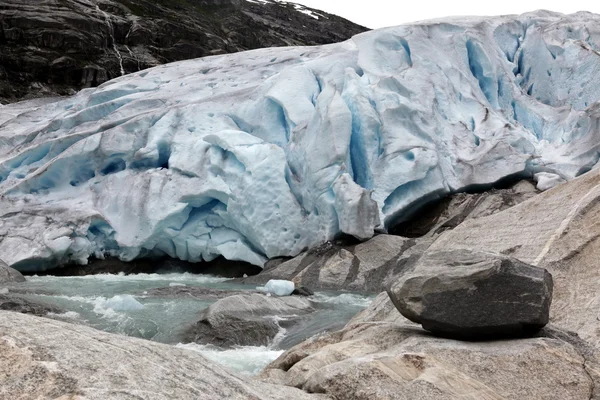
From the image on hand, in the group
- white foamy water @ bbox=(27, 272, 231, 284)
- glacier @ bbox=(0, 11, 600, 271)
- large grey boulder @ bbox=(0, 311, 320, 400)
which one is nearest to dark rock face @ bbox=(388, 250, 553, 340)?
large grey boulder @ bbox=(0, 311, 320, 400)

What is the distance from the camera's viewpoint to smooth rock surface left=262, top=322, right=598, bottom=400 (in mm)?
3240

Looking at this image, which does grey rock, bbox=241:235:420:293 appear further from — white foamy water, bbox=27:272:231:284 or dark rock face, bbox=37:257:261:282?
dark rock face, bbox=37:257:261:282

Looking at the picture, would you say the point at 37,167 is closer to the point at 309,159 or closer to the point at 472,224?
the point at 309,159

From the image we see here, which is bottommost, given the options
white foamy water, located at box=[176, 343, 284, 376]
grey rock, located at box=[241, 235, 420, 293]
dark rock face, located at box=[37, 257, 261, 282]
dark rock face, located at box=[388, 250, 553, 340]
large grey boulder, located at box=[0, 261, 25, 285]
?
dark rock face, located at box=[37, 257, 261, 282]

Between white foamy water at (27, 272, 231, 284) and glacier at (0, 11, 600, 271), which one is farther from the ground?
glacier at (0, 11, 600, 271)

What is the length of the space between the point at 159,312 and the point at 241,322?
74.3 inches

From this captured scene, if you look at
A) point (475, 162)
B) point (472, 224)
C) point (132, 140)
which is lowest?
point (132, 140)

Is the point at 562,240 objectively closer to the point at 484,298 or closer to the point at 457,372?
the point at 484,298

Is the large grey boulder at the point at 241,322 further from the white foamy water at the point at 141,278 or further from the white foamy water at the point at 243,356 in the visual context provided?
the white foamy water at the point at 141,278

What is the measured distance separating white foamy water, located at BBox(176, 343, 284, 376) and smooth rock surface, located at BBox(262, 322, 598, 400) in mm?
2452

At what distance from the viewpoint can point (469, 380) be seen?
11.1 feet

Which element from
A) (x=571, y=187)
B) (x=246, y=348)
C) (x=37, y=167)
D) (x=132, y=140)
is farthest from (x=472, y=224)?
(x=37, y=167)

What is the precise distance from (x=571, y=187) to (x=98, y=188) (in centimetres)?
1290

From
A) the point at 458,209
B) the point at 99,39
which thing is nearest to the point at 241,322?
the point at 458,209
